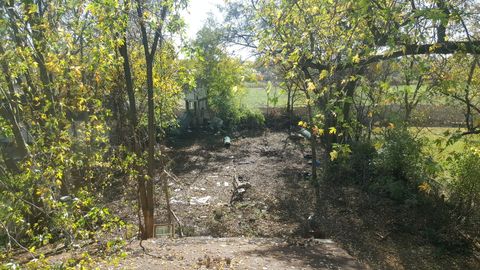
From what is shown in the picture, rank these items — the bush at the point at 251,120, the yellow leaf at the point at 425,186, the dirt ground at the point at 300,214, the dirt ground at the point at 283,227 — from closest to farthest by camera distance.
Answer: the yellow leaf at the point at 425,186 → the dirt ground at the point at 283,227 → the dirt ground at the point at 300,214 → the bush at the point at 251,120

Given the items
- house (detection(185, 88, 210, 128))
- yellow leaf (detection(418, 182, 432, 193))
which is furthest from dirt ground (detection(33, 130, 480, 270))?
house (detection(185, 88, 210, 128))

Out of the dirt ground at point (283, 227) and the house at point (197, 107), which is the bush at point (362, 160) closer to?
the dirt ground at point (283, 227)

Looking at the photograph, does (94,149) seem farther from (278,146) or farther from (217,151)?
(278,146)

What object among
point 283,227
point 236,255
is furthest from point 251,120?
point 236,255

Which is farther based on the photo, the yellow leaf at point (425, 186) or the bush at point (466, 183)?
the bush at point (466, 183)

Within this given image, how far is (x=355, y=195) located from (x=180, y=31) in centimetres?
636

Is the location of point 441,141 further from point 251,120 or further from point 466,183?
point 251,120

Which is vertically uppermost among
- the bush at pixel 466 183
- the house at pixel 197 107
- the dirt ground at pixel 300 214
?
the house at pixel 197 107

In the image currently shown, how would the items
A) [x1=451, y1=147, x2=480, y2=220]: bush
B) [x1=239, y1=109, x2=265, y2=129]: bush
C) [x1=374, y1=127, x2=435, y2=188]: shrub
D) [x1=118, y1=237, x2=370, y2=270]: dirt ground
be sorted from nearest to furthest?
[x1=118, y1=237, x2=370, y2=270]: dirt ground < [x1=451, y1=147, x2=480, y2=220]: bush < [x1=374, y1=127, x2=435, y2=188]: shrub < [x1=239, y1=109, x2=265, y2=129]: bush

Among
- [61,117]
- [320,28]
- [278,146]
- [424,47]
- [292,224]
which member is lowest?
[292,224]

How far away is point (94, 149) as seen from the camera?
21.8ft

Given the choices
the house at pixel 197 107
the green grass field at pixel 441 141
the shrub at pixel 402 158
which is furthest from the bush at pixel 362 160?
the house at pixel 197 107

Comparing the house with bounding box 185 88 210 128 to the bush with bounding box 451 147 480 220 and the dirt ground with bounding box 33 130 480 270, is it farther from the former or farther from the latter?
the bush with bounding box 451 147 480 220

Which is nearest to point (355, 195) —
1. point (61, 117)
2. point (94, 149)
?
point (94, 149)
